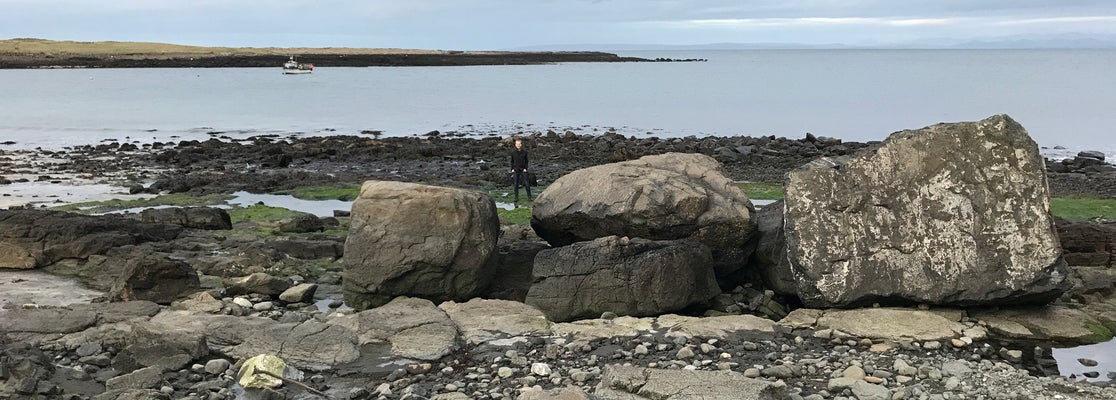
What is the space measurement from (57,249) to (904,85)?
95.9 meters

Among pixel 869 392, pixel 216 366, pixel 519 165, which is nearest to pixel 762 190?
pixel 519 165

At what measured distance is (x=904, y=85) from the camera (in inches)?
3939

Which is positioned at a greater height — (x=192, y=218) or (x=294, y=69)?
(x=192, y=218)

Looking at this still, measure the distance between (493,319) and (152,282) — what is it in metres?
5.44

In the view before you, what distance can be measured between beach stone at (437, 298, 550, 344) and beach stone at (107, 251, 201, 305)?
418cm

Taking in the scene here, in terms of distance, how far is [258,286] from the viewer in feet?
48.5

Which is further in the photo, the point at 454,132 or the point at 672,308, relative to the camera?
the point at 454,132

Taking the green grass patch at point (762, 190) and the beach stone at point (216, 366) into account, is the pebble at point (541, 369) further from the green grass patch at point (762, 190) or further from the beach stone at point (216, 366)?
the green grass patch at point (762, 190)

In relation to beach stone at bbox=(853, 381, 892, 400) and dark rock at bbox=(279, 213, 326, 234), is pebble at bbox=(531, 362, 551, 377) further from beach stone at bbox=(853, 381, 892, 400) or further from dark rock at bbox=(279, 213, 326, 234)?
dark rock at bbox=(279, 213, 326, 234)

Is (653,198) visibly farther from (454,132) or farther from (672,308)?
(454,132)

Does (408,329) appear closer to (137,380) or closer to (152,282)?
(137,380)

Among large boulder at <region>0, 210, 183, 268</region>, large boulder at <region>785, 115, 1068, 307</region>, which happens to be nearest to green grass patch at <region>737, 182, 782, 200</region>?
large boulder at <region>785, 115, 1068, 307</region>

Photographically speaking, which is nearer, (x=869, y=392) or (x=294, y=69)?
(x=869, y=392)

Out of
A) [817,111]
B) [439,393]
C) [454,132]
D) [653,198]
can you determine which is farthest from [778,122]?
[439,393]
